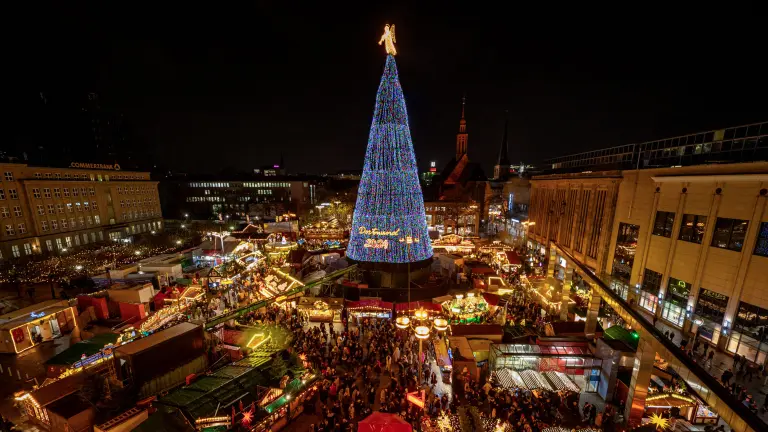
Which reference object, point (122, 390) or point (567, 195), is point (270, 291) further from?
point (567, 195)

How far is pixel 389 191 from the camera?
16562 millimetres

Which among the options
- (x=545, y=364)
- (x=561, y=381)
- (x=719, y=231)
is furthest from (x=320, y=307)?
(x=719, y=231)

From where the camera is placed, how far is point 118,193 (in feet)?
129

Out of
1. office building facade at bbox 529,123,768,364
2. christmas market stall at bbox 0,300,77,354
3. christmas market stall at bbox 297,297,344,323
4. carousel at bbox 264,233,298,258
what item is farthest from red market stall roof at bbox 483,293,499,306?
christmas market stall at bbox 0,300,77,354

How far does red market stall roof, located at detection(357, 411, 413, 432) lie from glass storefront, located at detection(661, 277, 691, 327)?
54.9 ft

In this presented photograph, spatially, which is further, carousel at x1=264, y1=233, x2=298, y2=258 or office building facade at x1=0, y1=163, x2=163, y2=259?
office building facade at x1=0, y1=163, x2=163, y2=259

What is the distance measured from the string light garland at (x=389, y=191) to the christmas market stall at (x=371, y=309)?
257 centimetres

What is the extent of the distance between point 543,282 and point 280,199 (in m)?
61.6

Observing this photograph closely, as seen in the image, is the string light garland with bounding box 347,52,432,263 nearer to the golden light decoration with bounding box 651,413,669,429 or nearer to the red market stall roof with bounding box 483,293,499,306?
the red market stall roof with bounding box 483,293,499,306

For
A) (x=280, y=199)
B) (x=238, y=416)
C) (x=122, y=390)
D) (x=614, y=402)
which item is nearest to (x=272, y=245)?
(x=122, y=390)

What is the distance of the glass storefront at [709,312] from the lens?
1350 cm

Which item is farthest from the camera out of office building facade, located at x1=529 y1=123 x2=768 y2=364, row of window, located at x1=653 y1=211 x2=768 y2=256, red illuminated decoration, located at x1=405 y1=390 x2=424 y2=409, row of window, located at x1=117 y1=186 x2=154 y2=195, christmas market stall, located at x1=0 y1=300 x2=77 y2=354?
row of window, located at x1=117 y1=186 x2=154 y2=195

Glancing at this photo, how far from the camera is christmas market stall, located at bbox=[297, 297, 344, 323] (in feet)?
54.5

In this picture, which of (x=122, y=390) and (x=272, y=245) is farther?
(x=272, y=245)
